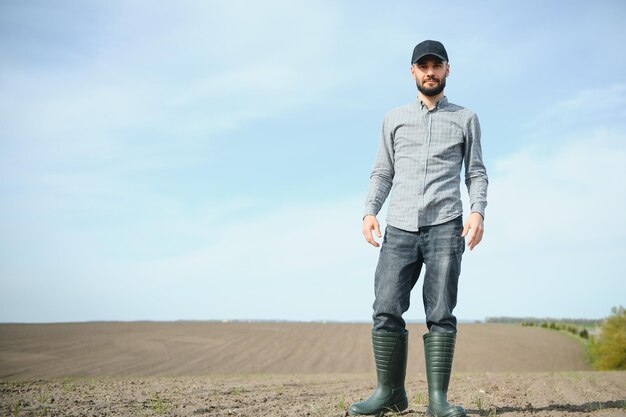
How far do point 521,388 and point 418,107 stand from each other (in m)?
3.76

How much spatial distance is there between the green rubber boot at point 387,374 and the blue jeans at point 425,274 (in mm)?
76

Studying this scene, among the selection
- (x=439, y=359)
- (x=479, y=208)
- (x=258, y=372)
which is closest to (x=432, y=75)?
(x=479, y=208)

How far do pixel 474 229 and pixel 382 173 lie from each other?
905 mm

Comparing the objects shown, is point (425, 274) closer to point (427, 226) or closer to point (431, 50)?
point (427, 226)

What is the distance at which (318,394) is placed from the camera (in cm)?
629

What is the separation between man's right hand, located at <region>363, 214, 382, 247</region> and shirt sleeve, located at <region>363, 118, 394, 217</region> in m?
0.12

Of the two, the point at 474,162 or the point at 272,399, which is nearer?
the point at 474,162

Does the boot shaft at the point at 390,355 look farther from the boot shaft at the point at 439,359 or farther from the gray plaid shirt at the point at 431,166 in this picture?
the gray plaid shirt at the point at 431,166

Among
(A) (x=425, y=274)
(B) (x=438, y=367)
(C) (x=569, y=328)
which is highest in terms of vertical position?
(A) (x=425, y=274)

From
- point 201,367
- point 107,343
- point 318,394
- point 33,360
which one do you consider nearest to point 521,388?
point 318,394

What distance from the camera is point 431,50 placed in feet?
14.1

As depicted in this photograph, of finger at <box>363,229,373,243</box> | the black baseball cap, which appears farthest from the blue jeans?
the black baseball cap

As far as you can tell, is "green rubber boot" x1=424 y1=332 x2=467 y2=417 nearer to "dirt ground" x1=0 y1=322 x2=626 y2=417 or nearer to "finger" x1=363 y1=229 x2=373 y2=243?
"dirt ground" x1=0 y1=322 x2=626 y2=417

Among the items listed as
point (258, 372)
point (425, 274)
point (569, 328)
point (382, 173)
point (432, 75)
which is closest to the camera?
point (425, 274)
